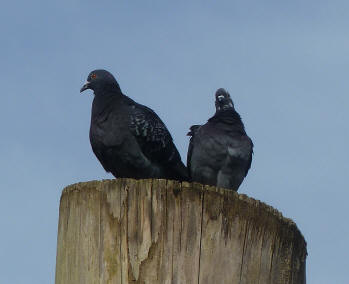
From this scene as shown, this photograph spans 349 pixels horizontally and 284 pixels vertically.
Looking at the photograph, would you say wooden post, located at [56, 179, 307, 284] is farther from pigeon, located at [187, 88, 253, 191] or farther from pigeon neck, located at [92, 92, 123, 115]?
pigeon neck, located at [92, 92, 123, 115]

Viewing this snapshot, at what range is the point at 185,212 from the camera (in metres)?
3.92

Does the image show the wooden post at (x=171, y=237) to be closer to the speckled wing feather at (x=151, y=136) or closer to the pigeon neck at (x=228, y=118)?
the speckled wing feather at (x=151, y=136)

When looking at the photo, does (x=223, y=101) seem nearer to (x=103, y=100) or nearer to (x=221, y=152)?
(x=221, y=152)

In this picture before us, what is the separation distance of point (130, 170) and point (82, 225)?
18.9ft

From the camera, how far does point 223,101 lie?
10492 mm

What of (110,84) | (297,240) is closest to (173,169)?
(110,84)

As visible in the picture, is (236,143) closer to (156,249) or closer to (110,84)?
(110,84)

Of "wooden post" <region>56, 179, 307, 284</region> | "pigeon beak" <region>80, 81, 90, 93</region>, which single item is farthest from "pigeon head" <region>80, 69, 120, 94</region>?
"wooden post" <region>56, 179, 307, 284</region>

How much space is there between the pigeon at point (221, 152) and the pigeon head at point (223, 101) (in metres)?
0.31

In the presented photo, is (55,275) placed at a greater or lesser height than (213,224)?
lesser

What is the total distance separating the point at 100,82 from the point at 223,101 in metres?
1.83

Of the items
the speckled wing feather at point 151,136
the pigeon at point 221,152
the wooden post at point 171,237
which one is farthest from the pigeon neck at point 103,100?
the wooden post at point 171,237

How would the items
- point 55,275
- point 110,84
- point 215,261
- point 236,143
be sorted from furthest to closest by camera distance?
point 110,84 < point 236,143 < point 55,275 < point 215,261

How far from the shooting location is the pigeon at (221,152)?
965cm
